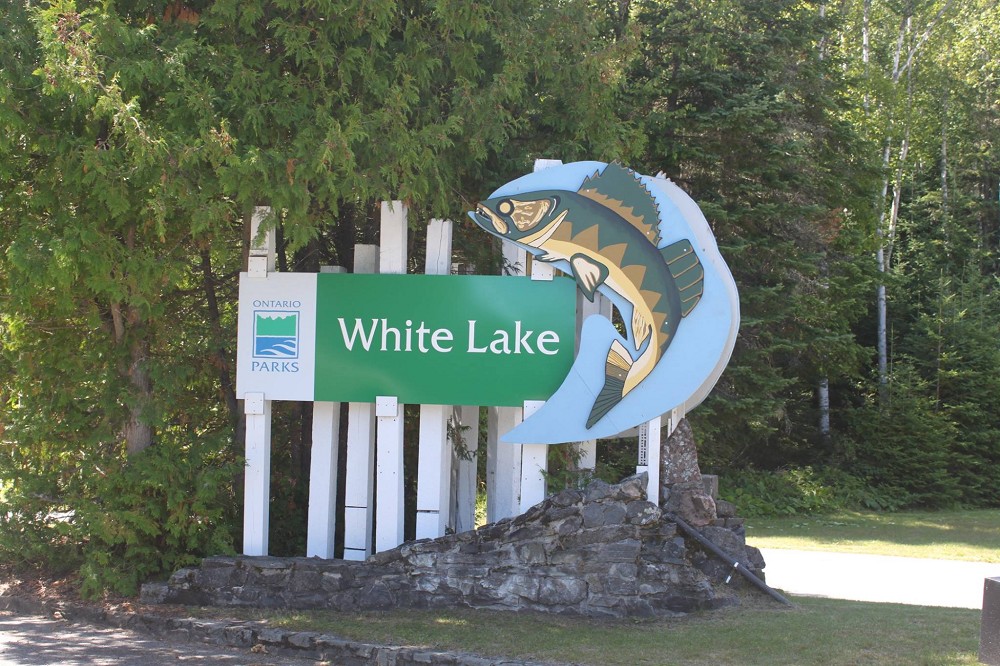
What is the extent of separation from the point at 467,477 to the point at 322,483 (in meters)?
1.73

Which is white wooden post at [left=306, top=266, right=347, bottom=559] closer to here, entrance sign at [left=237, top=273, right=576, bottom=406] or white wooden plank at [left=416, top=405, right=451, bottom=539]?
entrance sign at [left=237, top=273, right=576, bottom=406]

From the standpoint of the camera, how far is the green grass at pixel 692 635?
Answer: 7215 mm

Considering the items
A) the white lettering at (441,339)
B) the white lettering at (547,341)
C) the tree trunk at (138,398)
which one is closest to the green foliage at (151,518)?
the tree trunk at (138,398)

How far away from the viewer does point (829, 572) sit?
12609 millimetres

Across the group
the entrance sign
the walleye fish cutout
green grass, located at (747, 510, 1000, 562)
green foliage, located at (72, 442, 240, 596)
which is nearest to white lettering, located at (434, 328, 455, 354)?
the entrance sign

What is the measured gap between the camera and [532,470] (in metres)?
8.89

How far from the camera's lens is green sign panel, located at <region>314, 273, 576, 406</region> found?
8.99 m

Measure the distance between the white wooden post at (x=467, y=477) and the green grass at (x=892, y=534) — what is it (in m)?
6.24

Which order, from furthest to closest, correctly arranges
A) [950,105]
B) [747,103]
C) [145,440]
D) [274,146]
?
1. [950,105]
2. [747,103]
3. [145,440]
4. [274,146]

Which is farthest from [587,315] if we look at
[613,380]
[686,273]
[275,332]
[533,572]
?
[275,332]

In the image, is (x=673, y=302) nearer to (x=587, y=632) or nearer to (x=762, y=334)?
(x=587, y=632)

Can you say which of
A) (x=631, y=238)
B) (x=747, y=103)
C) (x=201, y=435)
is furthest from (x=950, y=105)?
(x=201, y=435)

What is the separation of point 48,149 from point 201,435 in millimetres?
2964

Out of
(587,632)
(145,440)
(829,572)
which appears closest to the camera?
(587,632)
